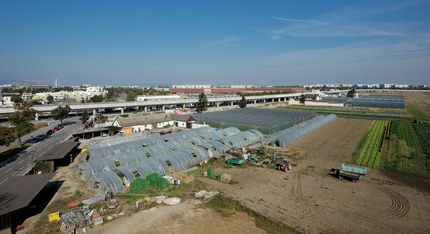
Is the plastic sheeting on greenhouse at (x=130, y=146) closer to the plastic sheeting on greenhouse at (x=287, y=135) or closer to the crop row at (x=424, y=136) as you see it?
the plastic sheeting on greenhouse at (x=287, y=135)

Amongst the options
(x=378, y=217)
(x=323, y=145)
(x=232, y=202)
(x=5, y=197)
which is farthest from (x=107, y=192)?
(x=323, y=145)

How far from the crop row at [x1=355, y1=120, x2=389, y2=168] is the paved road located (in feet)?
135

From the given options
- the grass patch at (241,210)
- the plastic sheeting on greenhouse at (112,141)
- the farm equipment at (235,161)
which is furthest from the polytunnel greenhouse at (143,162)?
the plastic sheeting on greenhouse at (112,141)

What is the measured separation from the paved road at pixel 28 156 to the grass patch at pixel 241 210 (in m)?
22.0

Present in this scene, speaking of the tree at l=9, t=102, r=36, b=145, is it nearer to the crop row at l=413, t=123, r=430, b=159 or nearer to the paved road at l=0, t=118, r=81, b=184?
the paved road at l=0, t=118, r=81, b=184

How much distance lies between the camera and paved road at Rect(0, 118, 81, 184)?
27616mm

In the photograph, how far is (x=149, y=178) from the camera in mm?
23156

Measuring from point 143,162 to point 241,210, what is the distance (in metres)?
12.1

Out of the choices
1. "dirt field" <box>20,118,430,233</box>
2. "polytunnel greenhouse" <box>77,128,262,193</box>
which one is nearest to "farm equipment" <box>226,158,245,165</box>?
"dirt field" <box>20,118,430,233</box>

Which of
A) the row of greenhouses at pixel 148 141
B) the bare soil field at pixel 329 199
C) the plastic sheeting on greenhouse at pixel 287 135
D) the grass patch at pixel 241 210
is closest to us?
the grass patch at pixel 241 210

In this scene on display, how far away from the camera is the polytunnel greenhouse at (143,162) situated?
22531mm

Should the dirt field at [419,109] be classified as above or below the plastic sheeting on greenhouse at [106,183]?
above

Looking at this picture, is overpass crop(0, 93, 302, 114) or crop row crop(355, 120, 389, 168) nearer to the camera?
crop row crop(355, 120, 389, 168)

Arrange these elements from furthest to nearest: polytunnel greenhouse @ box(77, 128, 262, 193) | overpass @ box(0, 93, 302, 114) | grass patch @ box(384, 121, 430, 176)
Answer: overpass @ box(0, 93, 302, 114) < grass patch @ box(384, 121, 430, 176) < polytunnel greenhouse @ box(77, 128, 262, 193)
